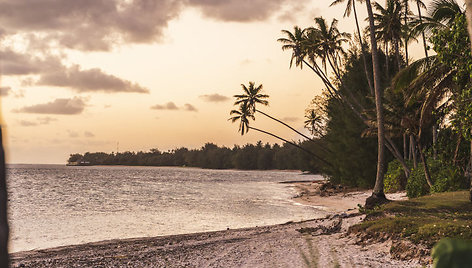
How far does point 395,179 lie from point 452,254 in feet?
106

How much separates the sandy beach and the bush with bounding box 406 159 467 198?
6.85 m

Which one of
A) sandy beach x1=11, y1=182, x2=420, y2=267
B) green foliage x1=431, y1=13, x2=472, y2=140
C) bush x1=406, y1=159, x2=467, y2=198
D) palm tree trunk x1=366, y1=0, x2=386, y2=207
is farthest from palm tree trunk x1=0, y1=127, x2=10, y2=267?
bush x1=406, y1=159, x2=467, y2=198

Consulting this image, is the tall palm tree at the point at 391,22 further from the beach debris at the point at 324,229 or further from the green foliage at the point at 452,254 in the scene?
the green foliage at the point at 452,254

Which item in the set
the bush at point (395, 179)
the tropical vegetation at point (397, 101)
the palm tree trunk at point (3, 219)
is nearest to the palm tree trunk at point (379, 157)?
the tropical vegetation at point (397, 101)

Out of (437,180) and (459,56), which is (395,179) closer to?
(437,180)

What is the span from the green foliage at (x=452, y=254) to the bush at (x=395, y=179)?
31.3m

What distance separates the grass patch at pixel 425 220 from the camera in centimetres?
1091

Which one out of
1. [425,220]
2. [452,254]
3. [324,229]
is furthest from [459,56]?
[452,254]

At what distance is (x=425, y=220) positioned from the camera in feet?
43.1

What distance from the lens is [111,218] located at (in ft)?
97.7

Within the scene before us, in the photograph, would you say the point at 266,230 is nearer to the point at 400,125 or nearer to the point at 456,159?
the point at 456,159

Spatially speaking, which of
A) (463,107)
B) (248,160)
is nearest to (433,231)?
(463,107)

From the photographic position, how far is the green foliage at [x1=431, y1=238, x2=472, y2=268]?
633 mm

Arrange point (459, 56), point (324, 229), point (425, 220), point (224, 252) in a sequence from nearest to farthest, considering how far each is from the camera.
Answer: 1. point (425, 220)
2. point (224, 252)
3. point (459, 56)
4. point (324, 229)
